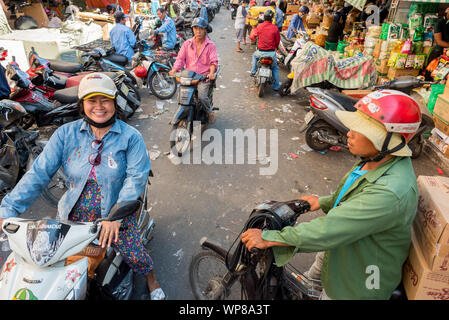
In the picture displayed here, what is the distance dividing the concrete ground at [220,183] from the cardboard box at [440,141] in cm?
29

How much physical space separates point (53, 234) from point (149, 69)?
19.9ft

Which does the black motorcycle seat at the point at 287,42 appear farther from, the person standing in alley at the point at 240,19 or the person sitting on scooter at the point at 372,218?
the person sitting on scooter at the point at 372,218

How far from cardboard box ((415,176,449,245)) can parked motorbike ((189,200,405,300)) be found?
1.55 feet

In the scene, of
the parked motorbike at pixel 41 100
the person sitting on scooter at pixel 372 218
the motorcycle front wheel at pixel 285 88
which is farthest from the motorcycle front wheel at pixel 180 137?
the motorcycle front wheel at pixel 285 88

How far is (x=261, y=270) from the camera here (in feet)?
6.61

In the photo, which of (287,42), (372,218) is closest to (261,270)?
(372,218)

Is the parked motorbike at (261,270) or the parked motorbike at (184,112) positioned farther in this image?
the parked motorbike at (184,112)

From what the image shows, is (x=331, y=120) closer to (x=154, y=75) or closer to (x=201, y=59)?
(x=201, y=59)

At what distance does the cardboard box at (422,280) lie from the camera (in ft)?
5.32

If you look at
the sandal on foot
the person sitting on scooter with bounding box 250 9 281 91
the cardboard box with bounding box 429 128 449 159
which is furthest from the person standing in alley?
the sandal on foot

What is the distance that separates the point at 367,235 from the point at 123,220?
174cm

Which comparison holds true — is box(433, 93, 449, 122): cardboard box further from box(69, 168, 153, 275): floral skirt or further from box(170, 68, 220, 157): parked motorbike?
box(69, 168, 153, 275): floral skirt
